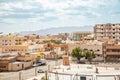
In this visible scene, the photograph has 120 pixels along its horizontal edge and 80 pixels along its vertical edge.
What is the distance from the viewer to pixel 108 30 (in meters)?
92.6

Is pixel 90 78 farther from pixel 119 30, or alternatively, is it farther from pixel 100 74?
pixel 119 30

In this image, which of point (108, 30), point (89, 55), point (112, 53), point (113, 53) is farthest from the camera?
point (108, 30)

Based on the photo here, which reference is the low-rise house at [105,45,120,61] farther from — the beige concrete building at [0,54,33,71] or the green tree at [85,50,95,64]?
the beige concrete building at [0,54,33,71]

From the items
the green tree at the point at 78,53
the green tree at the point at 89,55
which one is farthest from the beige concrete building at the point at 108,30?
the green tree at the point at 78,53

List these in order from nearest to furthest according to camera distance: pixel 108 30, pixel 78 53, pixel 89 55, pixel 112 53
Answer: pixel 78 53, pixel 89 55, pixel 112 53, pixel 108 30

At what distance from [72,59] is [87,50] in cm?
423

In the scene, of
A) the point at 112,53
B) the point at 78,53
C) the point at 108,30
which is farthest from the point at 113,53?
the point at 108,30

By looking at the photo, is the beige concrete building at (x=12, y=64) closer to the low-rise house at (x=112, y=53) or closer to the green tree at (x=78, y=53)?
the green tree at (x=78, y=53)

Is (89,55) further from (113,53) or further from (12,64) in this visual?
(12,64)

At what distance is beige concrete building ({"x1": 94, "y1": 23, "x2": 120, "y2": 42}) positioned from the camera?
9212cm

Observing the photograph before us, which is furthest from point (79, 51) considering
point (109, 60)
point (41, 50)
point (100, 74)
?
point (100, 74)

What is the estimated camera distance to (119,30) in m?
92.6

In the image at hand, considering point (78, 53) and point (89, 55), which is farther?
point (89, 55)

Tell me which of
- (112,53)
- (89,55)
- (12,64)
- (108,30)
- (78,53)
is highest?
(108,30)
